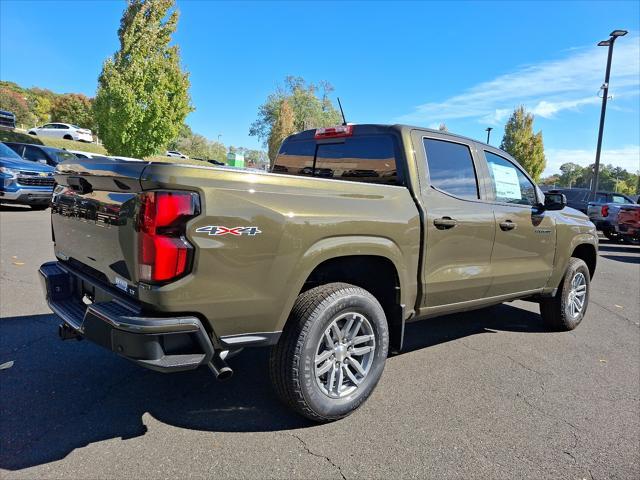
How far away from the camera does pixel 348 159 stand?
152 inches

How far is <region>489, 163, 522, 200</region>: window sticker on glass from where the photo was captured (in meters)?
4.23

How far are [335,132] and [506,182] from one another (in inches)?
68.0

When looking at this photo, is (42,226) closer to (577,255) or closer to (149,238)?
(149,238)

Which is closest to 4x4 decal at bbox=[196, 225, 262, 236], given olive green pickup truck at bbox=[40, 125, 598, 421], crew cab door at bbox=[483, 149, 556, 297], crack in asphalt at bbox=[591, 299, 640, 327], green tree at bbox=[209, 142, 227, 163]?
olive green pickup truck at bbox=[40, 125, 598, 421]

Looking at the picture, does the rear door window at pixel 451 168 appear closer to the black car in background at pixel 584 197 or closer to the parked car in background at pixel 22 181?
the parked car in background at pixel 22 181

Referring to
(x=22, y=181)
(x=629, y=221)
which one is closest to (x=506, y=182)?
(x=629, y=221)

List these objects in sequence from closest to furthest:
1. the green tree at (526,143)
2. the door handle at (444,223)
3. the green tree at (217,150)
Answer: the door handle at (444,223)
the green tree at (526,143)
the green tree at (217,150)

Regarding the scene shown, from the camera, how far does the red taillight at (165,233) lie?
2229 millimetres

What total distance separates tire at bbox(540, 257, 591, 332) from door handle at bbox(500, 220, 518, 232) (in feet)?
4.59

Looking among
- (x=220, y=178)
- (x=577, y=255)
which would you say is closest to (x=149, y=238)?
(x=220, y=178)

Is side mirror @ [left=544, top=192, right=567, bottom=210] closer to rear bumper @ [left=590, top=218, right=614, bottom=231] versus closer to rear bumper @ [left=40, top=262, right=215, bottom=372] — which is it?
rear bumper @ [left=40, top=262, right=215, bottom=372]

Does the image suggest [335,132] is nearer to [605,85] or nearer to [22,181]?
[22,181]

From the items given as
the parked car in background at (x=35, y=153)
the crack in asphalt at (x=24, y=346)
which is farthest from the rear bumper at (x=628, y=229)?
the parked car in background at (x=35, y=153)

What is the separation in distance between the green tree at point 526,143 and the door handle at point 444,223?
43.4 m
